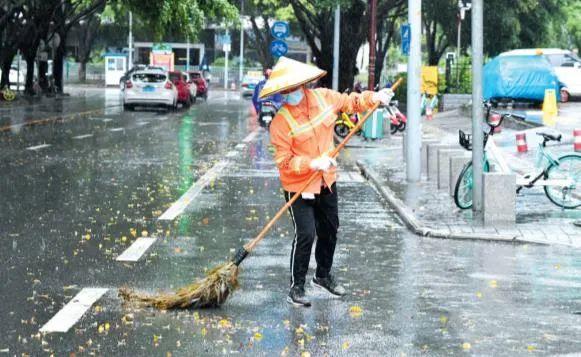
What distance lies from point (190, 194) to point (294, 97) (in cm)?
710

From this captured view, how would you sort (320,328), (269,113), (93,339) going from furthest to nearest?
(269,113) < (320,328) < (93,339)

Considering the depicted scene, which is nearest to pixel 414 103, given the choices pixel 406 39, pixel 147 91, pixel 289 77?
pixel 406 39

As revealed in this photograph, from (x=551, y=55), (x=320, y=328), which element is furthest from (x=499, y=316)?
(x=551, y=55)

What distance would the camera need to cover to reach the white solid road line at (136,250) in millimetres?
9930

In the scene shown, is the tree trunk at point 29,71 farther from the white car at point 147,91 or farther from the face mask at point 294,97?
the face mask at point 294,97

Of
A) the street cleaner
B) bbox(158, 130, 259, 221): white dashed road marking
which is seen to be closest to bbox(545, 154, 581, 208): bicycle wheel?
bbox(158, 130, 259, 221): white dashed road marking

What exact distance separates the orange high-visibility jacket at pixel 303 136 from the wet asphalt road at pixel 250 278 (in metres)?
0.86

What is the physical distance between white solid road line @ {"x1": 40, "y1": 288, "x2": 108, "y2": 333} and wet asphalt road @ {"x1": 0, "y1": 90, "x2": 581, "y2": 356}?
0.06 meters

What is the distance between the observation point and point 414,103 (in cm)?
1747

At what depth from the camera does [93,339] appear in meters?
6.90

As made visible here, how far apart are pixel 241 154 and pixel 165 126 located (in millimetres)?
9122

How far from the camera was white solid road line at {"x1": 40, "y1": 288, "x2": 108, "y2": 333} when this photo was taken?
7.20m

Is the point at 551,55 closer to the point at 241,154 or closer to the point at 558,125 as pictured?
the point at 558,125

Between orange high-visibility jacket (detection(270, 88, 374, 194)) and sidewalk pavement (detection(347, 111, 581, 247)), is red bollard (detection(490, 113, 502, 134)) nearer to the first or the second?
sidewalk pavement (detection(347, 111, 581, 247))
